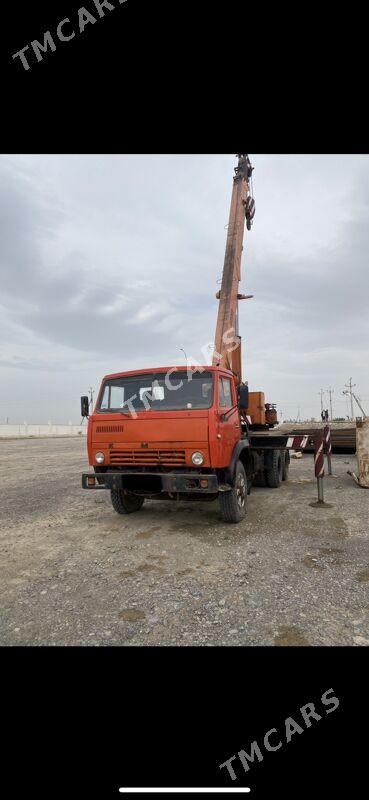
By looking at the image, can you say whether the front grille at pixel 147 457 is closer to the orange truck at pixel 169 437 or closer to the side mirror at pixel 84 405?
the orange truck at pixel 169 437

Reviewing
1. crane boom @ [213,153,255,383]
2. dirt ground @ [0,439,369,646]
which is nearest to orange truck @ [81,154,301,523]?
dirt ground @ [0,439,369,646]

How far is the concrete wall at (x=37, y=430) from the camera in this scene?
45062 millimetres

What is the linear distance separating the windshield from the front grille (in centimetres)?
59

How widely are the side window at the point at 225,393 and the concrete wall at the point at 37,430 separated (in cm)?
4188

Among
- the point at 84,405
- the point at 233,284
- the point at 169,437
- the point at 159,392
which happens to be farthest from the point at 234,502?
the point at 233,284

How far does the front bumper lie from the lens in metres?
4.79

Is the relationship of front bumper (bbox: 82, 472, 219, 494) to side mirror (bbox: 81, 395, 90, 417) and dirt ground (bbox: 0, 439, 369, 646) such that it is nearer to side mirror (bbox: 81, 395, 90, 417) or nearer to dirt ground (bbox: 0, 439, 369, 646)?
dirt ground (bbox: 0, 439, 369, 646)

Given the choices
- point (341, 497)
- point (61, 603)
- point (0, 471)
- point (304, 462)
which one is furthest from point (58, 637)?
point (304, 462)

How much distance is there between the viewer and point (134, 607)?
327 cm

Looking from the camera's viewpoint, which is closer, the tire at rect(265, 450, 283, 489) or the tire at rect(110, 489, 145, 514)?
the tire at rect(110, 489, 145, 514)

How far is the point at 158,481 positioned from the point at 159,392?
131 centimetres

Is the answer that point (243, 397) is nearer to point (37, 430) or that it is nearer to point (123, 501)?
point (123, 501)

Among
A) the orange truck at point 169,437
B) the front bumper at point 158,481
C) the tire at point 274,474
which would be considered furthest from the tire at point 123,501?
the tire at point 274,474
